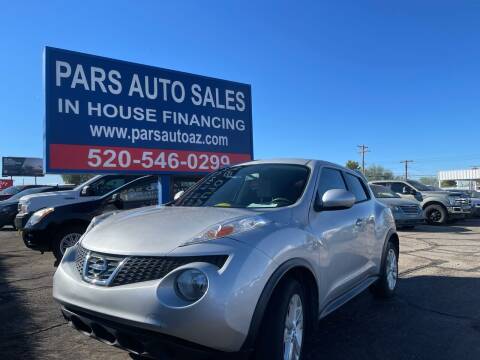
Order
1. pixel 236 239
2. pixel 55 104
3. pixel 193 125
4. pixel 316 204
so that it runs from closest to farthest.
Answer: pixel 236 239 → pixel 316 204 → pixel 55 104 → pixel 193 125

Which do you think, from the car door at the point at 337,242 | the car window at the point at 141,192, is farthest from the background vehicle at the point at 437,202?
the car door at the point at 337,242

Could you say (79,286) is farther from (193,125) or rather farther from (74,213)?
(193,125)

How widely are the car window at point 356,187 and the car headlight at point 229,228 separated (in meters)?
2.23

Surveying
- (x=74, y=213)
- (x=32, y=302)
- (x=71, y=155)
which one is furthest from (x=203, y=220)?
(x=74, y=213)

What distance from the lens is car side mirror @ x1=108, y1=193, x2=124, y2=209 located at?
8969mm

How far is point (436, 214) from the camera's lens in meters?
17.5

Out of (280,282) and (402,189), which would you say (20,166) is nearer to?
(402,189)

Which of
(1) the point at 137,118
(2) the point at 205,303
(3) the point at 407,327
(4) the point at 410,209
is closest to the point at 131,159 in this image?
(1) the point at 137,118

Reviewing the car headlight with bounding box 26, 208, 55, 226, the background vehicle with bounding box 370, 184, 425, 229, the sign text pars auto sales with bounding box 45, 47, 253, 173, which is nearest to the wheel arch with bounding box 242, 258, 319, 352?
the sign text pars auto sales with bounding box 45, 47, 253, 173

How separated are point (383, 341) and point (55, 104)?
643 cm

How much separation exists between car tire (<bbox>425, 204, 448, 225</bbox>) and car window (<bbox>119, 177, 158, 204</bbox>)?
12184 millimetres

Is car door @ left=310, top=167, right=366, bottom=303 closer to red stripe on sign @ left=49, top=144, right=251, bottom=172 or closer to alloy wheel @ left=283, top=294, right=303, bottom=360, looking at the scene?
alloy wheel @ left=283, top=294, right=303, bottom=360

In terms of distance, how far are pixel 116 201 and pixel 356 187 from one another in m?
5.27

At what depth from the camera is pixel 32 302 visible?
573 cm
